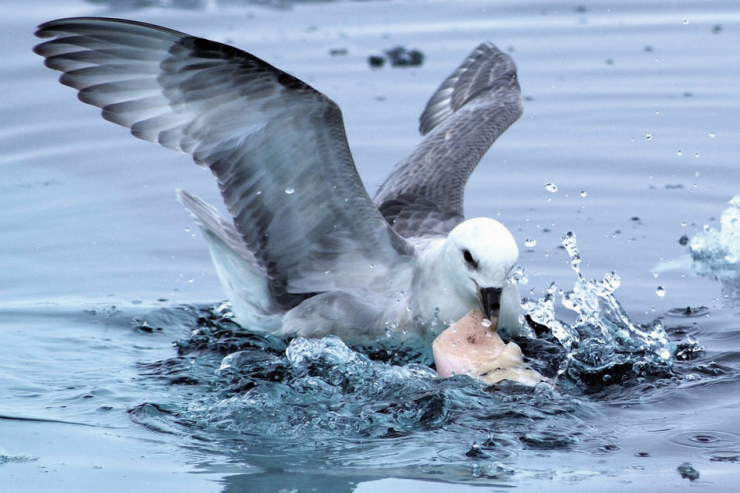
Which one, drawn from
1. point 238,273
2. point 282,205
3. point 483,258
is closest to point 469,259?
point 483,258

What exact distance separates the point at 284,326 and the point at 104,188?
2.69 meters

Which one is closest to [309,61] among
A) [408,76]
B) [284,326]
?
[408,76]

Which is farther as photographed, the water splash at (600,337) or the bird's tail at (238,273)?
the bird's tail at (238,273)

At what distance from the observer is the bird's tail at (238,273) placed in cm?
639

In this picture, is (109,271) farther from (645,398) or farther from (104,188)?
(645,398)

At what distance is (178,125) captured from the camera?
5.82m

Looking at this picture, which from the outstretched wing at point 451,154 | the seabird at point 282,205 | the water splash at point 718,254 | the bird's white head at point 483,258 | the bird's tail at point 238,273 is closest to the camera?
the bird's white head at point 483,258

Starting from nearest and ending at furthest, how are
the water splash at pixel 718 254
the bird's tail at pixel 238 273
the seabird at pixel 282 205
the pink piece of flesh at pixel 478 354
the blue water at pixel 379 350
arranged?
the blue water at pixel 379 350 → the pink piece of flesh at pixel 478 354 → the seabird at pixel 282 205 → the bird's tail at pixel 238 273 → the water splash at pixel 718 254

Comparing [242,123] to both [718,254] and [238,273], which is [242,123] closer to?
[238,273]

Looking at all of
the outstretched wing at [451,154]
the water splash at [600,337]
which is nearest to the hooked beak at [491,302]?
the water splash at [600,337]

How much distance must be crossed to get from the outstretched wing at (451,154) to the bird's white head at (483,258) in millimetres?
962

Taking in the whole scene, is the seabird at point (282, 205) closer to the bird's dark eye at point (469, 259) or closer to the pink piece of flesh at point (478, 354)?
the bird's dark eye at point (469, 259)

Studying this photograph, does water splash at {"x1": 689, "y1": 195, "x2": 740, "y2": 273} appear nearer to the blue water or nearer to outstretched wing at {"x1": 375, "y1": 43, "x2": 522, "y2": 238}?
the blue water

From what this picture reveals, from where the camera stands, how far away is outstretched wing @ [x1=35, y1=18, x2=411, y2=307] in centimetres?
556
